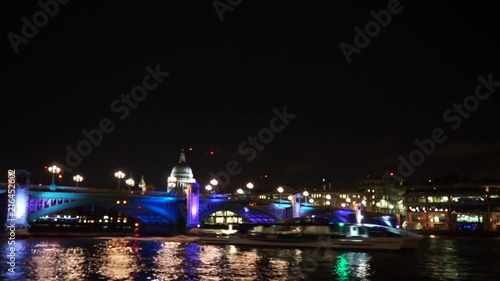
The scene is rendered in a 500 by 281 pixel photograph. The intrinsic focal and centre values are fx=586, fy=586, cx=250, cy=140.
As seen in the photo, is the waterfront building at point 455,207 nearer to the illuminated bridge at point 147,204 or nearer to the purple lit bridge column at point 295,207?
the purple lit bridge column at point 295,207

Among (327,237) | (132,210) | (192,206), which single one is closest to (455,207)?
(192,206)

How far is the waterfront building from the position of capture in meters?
164

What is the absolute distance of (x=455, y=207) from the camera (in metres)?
172

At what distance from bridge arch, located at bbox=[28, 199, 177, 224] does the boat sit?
25329 mm

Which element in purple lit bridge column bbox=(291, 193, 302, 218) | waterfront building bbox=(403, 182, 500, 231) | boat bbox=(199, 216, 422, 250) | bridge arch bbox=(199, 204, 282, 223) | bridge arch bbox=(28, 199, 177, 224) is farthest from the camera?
waterfront building bbox=(403, 182, 500, 231)

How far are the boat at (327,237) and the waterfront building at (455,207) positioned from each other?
3877 inches

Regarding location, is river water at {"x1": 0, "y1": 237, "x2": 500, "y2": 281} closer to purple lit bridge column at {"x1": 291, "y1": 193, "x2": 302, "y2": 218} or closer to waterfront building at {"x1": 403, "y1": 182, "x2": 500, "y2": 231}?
purple lit bridge column at {"x1": 291, "y1": 193, "x2": 302, "y2": 218}

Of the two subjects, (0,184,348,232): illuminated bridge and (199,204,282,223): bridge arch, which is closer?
(0,184,348,232): illuminated bridge

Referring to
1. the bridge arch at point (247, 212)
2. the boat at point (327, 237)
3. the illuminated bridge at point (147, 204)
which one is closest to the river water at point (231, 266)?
the boat at point (327, 237)

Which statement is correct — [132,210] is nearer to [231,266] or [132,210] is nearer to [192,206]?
[192,206]

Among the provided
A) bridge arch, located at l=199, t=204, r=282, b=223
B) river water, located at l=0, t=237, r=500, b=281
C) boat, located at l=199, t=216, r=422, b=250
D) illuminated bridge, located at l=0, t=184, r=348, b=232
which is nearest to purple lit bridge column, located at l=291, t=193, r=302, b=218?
illuminated bridge, located at l=0, t=184, r=348, b=232

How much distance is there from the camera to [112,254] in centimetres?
5578

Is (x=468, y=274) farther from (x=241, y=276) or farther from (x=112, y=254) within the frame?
(x=112, y=254)

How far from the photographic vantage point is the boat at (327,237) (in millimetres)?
66062
